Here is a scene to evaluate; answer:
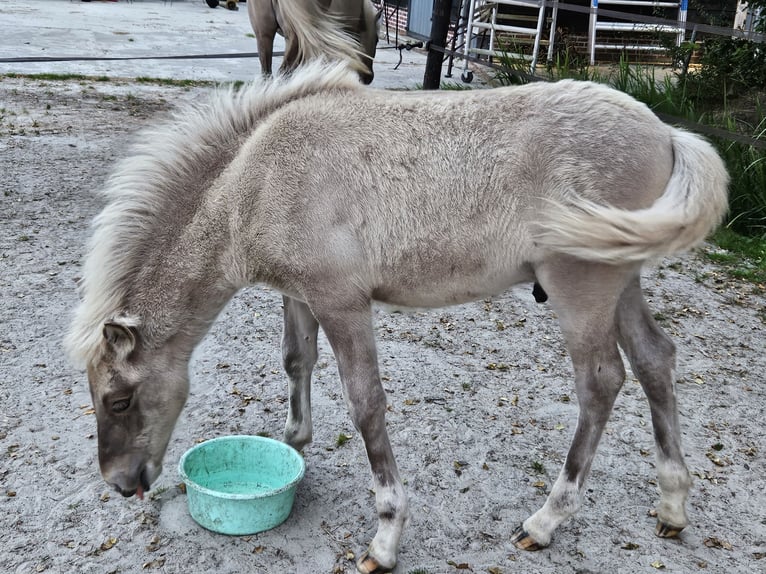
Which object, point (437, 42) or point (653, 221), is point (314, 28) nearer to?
point (653, 221)

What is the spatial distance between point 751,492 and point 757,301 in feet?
8.43

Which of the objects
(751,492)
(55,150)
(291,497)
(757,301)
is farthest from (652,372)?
(55,150)

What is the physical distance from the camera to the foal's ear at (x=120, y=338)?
8.59 feet

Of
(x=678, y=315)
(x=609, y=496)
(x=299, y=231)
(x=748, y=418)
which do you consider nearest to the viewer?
(x=299, y=231)

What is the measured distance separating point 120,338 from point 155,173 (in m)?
0.66

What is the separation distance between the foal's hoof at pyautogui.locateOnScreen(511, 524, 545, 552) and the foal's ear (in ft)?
5.62

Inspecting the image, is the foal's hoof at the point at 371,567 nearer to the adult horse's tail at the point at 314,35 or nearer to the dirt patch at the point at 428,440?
the dirt patch at the point at 428,440

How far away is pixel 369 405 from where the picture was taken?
9.26 feet

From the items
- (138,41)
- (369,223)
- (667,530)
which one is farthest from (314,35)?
(138,41)

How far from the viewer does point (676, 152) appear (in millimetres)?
2746

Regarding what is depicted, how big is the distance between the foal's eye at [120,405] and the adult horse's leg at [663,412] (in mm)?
2047

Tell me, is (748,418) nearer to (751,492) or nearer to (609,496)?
(751,492)

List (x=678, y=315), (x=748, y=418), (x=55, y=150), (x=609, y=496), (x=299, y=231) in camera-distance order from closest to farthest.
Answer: (x=299, y=231) → (x=609, y=496) → (x=748, y=418) → (x=678, y=315) → (x=55, y=150)

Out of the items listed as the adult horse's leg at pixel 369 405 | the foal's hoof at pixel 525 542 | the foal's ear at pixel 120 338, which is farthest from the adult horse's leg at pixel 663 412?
the foal's ear at pixel 120 338
